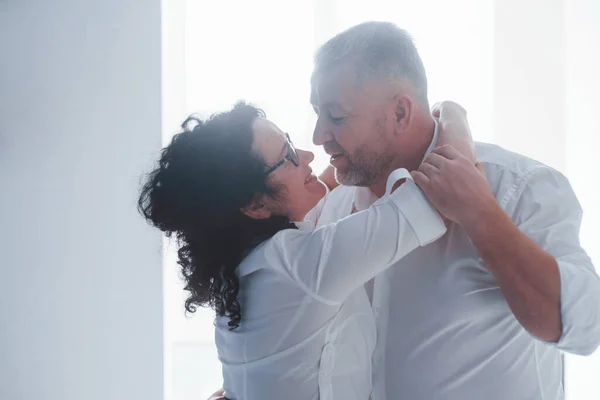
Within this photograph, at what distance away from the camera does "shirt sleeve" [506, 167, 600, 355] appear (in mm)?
970

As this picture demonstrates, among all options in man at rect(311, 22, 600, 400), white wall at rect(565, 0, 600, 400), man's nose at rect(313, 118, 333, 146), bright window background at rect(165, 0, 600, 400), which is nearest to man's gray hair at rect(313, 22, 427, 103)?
man at rect(311, 22, 600, 400)

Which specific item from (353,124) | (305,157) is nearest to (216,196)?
(305,157)

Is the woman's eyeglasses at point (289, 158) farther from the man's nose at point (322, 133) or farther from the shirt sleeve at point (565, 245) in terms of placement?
the shirt sleeve at point (565, 245)

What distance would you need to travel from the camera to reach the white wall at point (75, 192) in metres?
2.85

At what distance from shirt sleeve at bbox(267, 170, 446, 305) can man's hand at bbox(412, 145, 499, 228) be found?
0.02m

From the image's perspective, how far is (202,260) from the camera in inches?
48.7

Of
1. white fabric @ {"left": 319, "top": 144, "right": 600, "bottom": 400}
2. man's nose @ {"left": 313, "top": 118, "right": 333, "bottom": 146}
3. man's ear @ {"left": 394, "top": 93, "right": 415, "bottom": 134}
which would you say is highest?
man's ear @ {"left": 394, "top": 93, "right": 415, "bottom": 134}

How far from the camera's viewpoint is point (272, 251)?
111 cm

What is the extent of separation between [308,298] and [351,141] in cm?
41

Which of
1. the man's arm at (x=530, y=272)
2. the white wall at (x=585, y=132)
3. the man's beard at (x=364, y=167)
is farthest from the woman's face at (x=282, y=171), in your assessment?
the white wall at (x=585, y=132)

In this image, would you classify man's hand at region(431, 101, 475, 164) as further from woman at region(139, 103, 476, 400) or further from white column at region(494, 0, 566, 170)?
white column at region(494, 0, 566, 170)

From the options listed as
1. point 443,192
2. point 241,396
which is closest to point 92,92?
point 241,396

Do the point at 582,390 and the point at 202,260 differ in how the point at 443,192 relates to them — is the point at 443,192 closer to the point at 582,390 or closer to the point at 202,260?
the point at 202,260

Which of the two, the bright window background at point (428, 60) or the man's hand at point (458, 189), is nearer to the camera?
the man's hand at point (458, 189)
